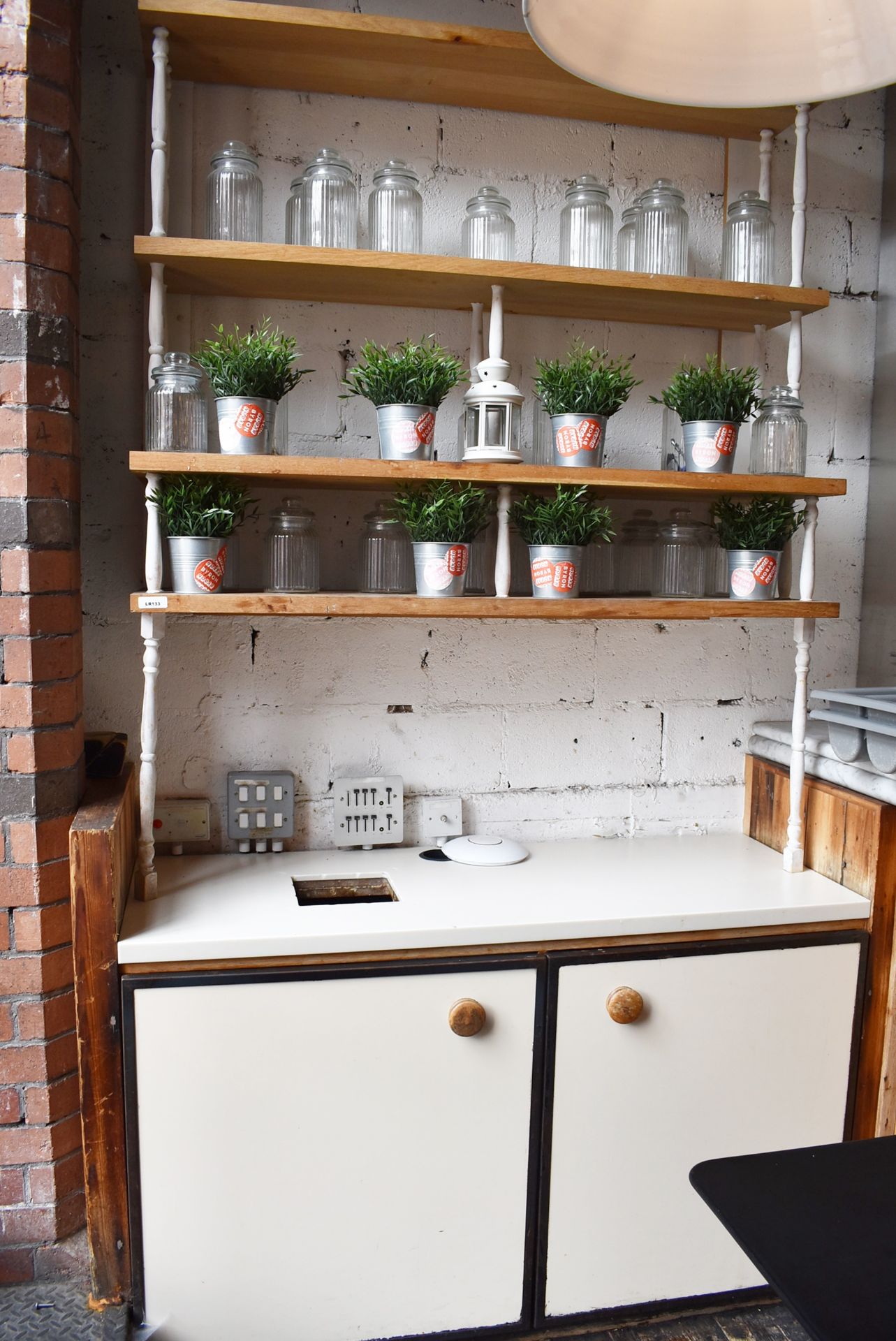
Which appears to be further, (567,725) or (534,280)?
(567,725)

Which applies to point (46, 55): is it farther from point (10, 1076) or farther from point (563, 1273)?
point (563, 1273)

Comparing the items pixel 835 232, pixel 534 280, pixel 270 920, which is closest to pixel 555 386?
pixel 534 280

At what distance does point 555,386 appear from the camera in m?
1.72

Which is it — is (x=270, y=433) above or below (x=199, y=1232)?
above

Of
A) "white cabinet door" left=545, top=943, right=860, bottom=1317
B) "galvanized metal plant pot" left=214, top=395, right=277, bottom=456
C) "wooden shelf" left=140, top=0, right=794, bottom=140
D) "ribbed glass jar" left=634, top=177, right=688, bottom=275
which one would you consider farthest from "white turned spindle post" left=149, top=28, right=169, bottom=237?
"white cabinet door" left=545, top=943, right=860, bottom=1317

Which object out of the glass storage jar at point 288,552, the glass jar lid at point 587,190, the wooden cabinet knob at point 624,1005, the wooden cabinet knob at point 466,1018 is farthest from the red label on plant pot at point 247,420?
the wooden cabinet knob at point 624,1005

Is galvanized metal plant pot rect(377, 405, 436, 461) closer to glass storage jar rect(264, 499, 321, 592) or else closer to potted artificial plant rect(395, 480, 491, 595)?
potted artificial plant rect(395, 480, 491, 595)

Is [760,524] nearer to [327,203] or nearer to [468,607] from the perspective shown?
[468,607]

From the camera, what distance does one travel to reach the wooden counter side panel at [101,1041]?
1.43m

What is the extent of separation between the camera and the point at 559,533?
1.70 meters

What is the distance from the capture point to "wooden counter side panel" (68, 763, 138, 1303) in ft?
4.69

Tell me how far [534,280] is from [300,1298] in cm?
171

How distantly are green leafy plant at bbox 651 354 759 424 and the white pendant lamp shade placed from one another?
2.81ft

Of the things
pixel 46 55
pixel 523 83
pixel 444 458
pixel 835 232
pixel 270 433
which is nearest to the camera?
pixel 46 55
